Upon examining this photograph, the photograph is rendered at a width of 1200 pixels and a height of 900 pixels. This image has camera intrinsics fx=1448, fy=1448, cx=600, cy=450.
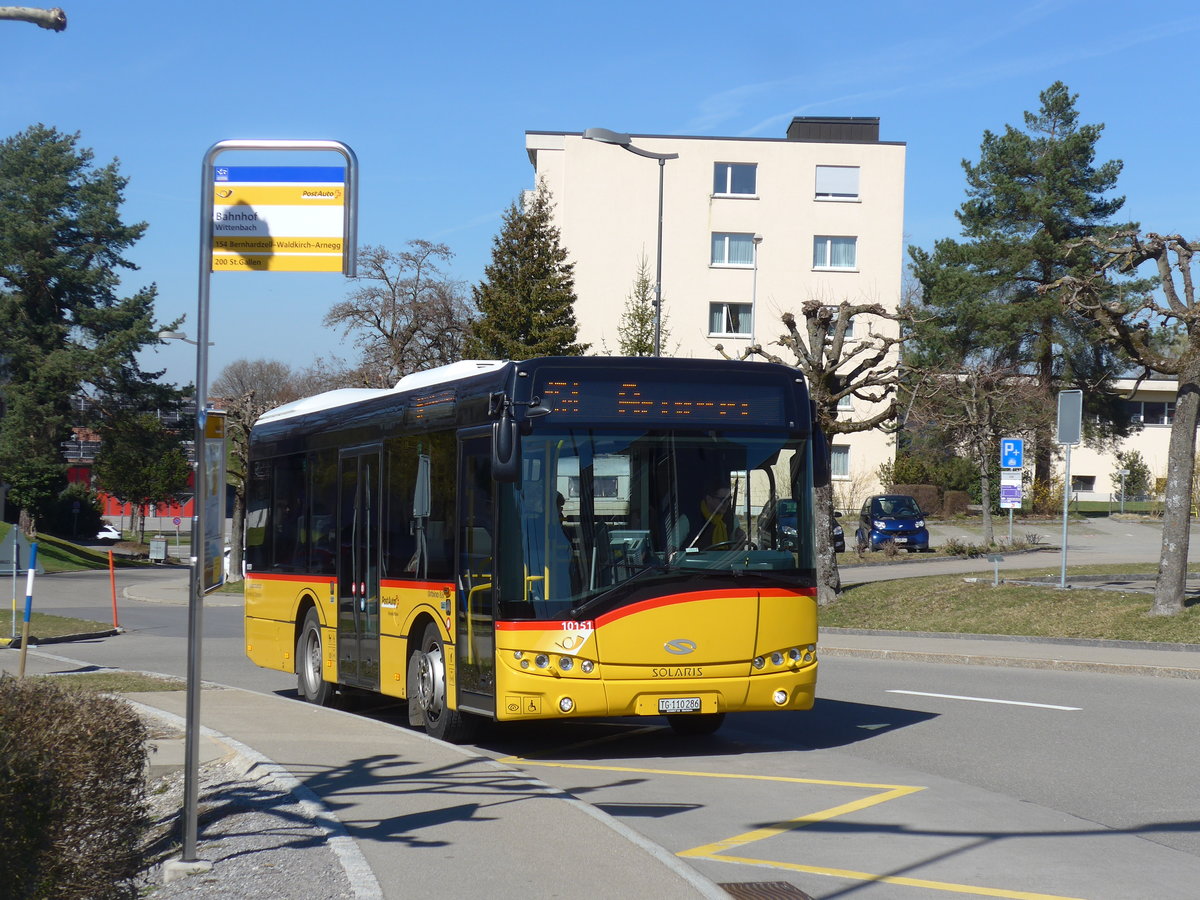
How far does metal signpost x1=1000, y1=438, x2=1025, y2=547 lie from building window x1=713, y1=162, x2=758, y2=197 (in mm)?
36509

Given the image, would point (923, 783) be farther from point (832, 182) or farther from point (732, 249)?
point (832, 182)

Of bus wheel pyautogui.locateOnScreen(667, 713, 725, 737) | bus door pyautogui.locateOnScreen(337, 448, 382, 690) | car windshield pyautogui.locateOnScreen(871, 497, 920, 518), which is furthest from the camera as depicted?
car windshield pyautogui.locateOnScreen(871, 497, 920, 518)

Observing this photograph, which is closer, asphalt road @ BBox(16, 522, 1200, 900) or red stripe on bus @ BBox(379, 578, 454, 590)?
asphalt road @ BBox(16, 522, 1200, 900)

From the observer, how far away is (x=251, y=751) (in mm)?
10188

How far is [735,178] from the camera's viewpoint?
65375 millimetres

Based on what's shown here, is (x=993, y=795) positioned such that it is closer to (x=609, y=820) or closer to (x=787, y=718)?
(x=609, y=820)

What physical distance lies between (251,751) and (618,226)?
185 ft

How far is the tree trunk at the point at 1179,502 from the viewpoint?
20.7m

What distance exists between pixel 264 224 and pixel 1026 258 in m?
54.5

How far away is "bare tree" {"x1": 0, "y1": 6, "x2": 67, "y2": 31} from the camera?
5973 mm

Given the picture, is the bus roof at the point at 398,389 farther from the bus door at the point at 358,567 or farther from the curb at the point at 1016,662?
the curb at the point at 1016,662

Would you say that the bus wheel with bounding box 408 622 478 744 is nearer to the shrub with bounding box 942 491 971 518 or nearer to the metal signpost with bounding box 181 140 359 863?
the metal signpost with bounding box 181 140 359 863

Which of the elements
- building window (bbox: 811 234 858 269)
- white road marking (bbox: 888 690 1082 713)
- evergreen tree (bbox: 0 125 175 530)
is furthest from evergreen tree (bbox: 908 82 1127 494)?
white road marking (bbox: 888 690 1082 713)

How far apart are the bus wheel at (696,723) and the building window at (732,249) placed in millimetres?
53480
